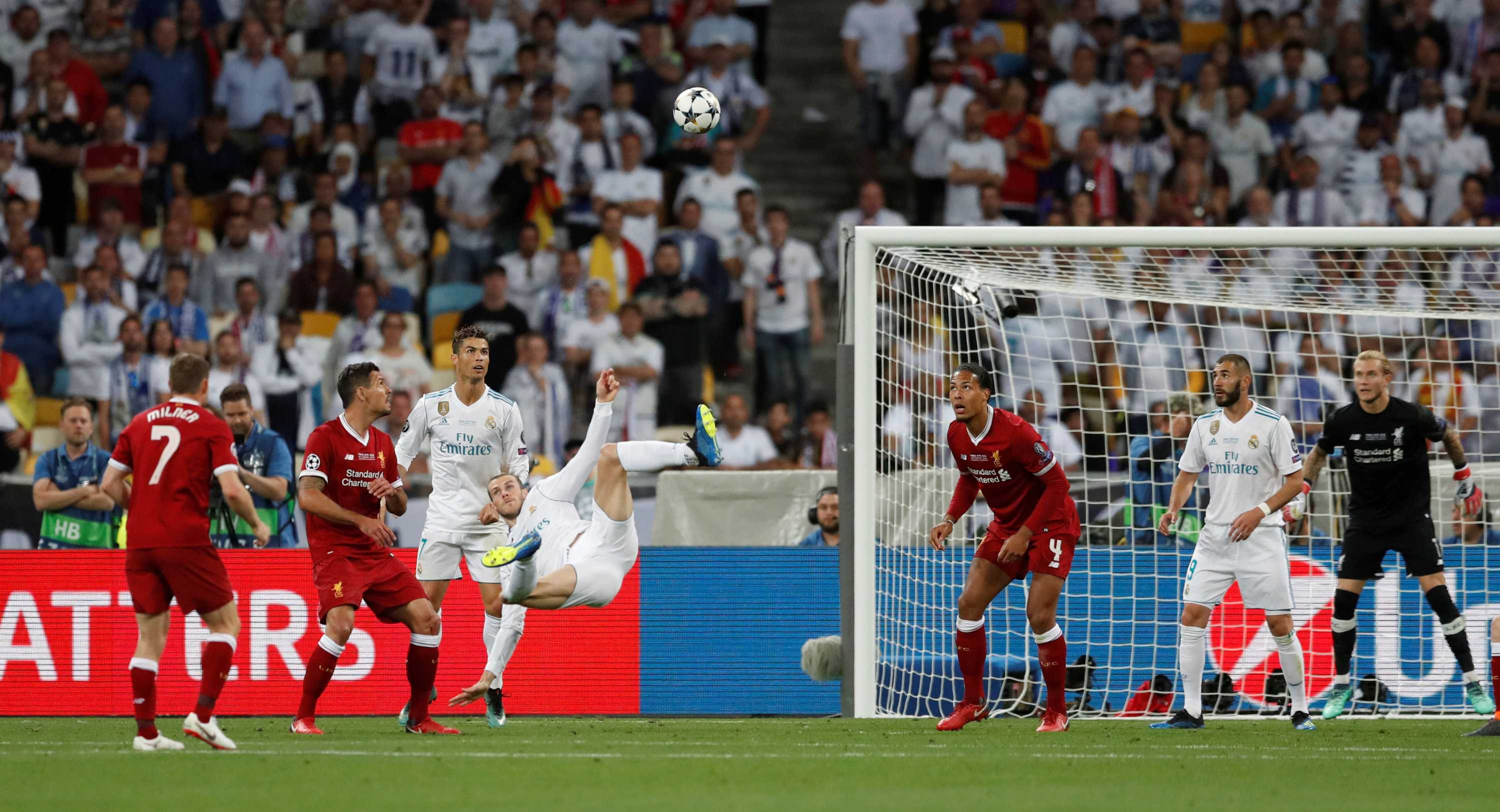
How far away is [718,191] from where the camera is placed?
17406 mm

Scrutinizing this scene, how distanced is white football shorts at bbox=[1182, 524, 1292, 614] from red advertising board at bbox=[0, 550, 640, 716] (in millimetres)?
3704

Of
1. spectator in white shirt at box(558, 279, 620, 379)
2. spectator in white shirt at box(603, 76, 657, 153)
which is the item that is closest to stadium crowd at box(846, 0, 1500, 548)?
spectator in white shirt at box(603, 76, 657, 153)

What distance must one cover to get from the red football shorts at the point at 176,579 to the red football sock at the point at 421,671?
51.8 inches

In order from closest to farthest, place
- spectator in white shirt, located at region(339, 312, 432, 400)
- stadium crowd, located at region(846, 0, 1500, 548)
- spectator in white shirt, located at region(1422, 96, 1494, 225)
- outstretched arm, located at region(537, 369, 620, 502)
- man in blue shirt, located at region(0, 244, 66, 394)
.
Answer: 1. outstretched arm, located at region(537, 369, 620, 502)
2. stadium crowd, located at region(846, 0, 1500, 548)
3. spectator in white shirt, located at region(339, 312, 432, 400)
4. man in blue shirt, located at region(0, 244, 66, 394)
5. spectator in white shirt, located at region(1422, 96, 1494, 225)

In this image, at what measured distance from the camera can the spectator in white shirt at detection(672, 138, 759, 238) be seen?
681 inches

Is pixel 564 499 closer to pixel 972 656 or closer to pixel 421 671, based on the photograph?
pixel 421 671

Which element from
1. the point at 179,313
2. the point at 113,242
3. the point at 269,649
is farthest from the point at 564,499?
the point at 113,242

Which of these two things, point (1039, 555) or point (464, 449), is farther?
point (464, 449)

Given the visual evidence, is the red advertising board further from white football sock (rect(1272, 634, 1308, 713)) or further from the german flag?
the german flag

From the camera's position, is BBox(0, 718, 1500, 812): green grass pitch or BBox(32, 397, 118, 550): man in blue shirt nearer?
BBox(0, 718, 1500, 812): green grass pitch

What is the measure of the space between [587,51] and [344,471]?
9.99m

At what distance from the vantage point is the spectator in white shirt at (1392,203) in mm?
17391

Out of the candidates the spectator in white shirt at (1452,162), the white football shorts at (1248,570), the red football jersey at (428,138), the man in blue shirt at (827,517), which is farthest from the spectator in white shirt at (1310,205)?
the red football jersey at (428,138)

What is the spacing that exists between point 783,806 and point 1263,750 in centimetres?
314
